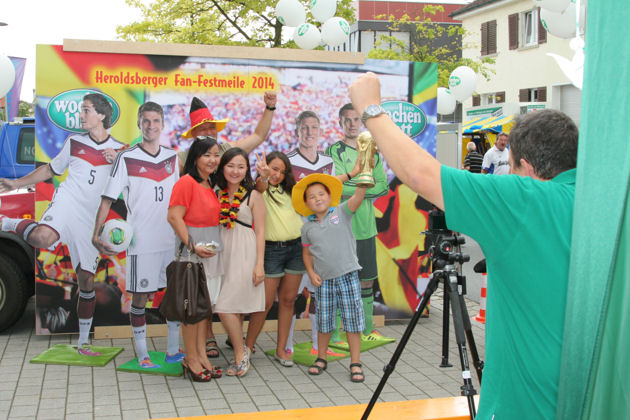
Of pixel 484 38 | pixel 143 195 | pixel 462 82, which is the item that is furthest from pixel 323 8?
pixel 484 38

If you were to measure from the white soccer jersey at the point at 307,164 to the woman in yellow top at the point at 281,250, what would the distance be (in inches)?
32.3

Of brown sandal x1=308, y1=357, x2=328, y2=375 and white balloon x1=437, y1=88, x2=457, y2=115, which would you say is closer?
brown sandal x1=308, y1=357, x2=328, y2=375

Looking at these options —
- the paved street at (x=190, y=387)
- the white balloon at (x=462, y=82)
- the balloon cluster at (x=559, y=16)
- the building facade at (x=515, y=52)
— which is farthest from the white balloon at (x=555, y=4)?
the building facade at (x=515, y=52)

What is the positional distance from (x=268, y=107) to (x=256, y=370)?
2497 mm

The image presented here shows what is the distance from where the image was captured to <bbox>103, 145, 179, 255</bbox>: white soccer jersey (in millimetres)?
6570

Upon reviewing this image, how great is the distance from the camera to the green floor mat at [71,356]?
6.17m

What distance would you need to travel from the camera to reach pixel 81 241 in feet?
22.0

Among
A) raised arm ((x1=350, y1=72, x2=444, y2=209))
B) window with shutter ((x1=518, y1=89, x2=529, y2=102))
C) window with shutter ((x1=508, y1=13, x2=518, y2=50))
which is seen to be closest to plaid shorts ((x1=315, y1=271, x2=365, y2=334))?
raised arm ((x1=350, y1=72, x2=444, y2=209))

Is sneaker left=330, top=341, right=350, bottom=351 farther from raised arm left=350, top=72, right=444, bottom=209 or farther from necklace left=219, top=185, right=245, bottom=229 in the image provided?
raised arm left=350, top=72, right=444, bottom=209

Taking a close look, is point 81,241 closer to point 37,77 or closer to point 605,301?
point 37,77

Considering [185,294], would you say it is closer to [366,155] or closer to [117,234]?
[117,234]

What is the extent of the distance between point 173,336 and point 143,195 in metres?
1.37

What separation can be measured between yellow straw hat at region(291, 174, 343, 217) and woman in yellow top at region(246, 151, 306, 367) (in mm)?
318

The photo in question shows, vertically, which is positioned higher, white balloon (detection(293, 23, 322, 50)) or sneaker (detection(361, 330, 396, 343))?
white balloon (detection(293, 23, 322, 50))
